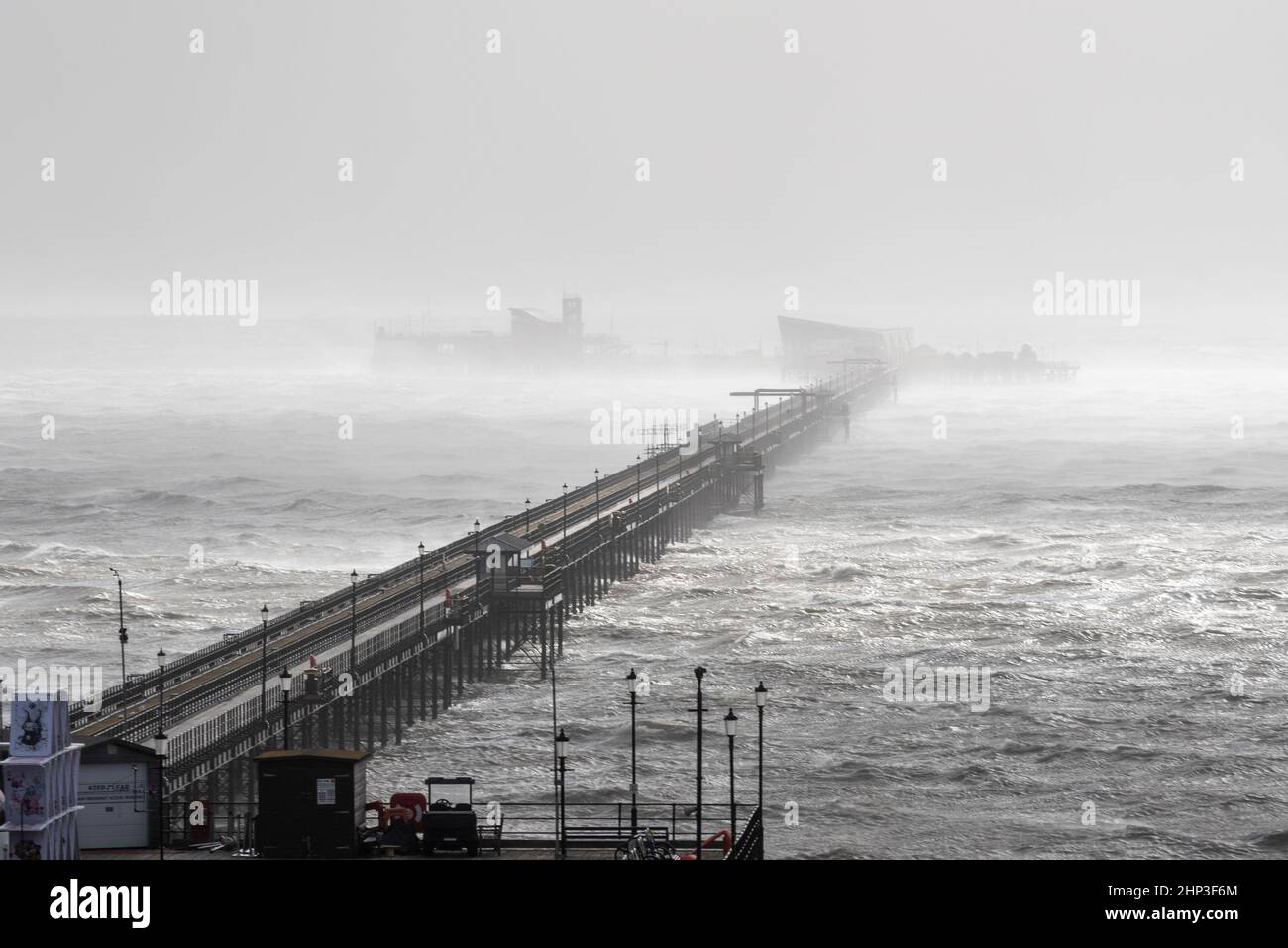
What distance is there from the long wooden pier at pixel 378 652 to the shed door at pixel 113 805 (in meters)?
3.42

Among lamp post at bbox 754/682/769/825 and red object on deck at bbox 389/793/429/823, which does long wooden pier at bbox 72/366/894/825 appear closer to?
red object on deck at bbox 389/793/429/823

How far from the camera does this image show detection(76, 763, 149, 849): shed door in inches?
1597

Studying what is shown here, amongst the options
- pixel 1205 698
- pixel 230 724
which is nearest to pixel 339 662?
pixel 230 724

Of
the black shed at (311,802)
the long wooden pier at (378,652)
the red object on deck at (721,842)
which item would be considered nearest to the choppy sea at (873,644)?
the long wooden pier at (378,652)

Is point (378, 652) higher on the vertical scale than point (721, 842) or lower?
higher

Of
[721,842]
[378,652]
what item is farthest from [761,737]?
[378,652]

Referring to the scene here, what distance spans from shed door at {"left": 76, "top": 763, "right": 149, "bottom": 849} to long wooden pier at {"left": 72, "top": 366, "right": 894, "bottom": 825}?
3422mm

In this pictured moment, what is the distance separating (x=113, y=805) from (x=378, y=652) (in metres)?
21.3

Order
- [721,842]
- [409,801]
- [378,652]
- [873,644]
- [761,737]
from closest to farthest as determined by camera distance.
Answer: [761,737] < [721,842] < [409,801] < [378,652] < [873,644]

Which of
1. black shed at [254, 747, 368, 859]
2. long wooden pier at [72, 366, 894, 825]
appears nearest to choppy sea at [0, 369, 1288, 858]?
long wooden pier at [72, 366, 894, 825]

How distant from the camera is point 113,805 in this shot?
1607 inches

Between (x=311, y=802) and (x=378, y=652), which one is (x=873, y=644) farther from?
(x=311, y=802)

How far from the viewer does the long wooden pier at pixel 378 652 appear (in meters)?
51.6
